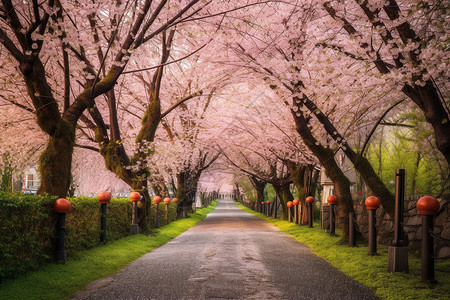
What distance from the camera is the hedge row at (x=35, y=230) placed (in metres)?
5.89

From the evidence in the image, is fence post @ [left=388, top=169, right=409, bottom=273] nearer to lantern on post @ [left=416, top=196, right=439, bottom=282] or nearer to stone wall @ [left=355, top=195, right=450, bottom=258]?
stone wall @ [left=355, top=195, right=450, bottom=258]

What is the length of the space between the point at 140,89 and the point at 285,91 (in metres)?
12.6

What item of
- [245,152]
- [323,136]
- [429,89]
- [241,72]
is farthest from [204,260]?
[245,152]

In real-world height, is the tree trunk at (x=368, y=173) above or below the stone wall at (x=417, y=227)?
above

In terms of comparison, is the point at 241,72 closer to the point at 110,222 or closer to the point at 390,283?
the point at 110,222

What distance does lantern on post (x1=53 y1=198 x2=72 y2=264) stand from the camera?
7602 millimetres

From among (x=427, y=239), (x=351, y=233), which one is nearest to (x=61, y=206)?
(x=427, y=239)

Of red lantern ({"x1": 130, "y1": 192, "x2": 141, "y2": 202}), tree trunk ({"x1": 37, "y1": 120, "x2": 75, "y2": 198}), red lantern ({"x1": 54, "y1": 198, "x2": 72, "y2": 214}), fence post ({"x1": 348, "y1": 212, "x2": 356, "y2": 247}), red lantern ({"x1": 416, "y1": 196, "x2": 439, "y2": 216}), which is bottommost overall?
fence post ({"x1": 348, "y1": 212, "x2": 356, "y2": 247})

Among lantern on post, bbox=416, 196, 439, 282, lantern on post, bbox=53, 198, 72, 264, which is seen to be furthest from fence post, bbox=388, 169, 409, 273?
lantern on post, bbox=53, 198, 72, 264

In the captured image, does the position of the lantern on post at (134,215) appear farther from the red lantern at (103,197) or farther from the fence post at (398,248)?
the fence post at (398,248)

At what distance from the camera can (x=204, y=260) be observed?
28.8ft

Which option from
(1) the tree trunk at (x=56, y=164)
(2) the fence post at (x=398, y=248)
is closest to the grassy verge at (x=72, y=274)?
(1) the tree trunk at (x=56, y=164)

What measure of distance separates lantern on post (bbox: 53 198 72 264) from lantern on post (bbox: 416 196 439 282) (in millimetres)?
6430

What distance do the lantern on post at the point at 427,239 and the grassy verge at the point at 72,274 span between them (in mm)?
5375
